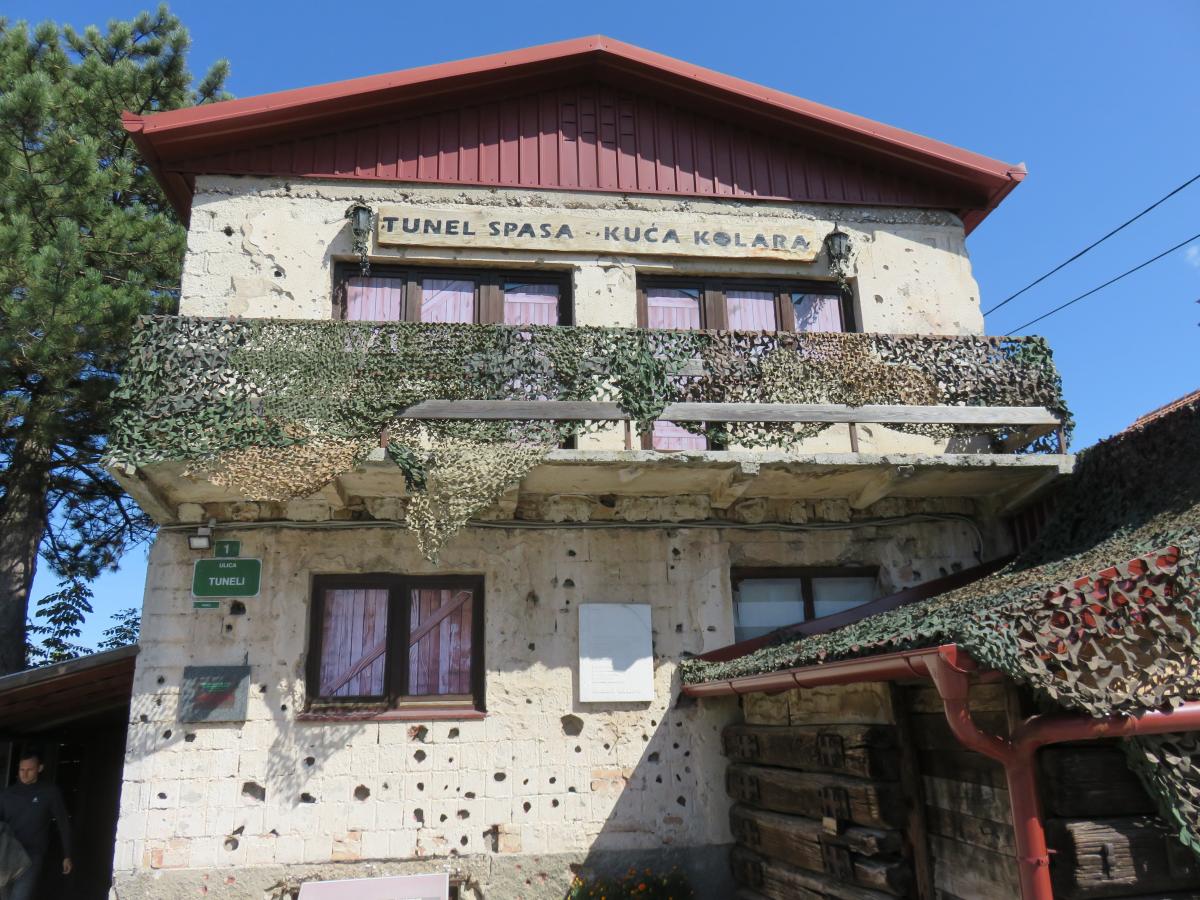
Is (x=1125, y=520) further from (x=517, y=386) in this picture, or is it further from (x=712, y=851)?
(x=517, y=386)

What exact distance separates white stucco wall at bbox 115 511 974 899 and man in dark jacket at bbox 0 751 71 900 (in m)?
1.00

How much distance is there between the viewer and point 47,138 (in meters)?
10.8

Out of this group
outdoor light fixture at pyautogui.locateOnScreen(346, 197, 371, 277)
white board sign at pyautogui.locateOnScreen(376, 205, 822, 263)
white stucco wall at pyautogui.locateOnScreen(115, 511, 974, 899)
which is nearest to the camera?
white stucco wall at pyautogui.locateOnScreen(115, 511, 974, 899)

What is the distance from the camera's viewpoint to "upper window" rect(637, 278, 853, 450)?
988 cm

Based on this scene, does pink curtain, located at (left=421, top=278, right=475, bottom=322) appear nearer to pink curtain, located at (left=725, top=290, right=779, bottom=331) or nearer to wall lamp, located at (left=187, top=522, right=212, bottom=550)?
pink curtain, located at (left=725, top=290, right=779, bottom=331)

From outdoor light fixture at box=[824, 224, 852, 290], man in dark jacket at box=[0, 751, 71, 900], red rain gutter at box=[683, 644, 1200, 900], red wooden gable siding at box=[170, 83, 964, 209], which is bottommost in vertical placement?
man in dark jacket at box=[0, 751, 71, 900]

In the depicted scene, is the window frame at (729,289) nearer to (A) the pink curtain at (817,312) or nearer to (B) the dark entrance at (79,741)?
(A) the pink curtain at (817,312)

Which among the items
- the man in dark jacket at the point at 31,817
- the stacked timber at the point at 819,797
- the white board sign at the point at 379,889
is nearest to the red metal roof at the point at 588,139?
the stacked timber at the point at 819,797

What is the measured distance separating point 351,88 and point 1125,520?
8.49m

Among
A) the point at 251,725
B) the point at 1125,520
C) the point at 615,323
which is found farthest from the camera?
the point at 615,323

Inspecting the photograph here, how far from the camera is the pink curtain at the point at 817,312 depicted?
397 inches

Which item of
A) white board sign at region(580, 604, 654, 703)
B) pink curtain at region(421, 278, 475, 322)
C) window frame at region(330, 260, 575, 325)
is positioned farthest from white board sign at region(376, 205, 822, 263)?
white board sign at region(580, 604, 654, 703)

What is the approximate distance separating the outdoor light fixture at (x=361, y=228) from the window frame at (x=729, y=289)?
9.62ft

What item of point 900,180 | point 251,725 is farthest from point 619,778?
point 900,180
